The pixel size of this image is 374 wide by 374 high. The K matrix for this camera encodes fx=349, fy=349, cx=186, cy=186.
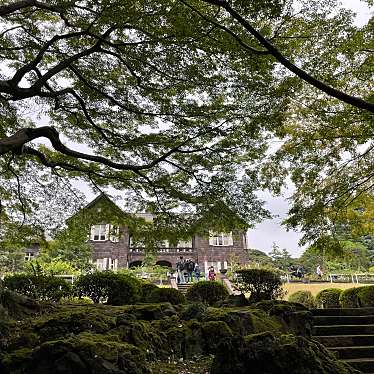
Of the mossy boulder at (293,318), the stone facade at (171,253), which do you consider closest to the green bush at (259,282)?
the mossy boulder at (293,318)

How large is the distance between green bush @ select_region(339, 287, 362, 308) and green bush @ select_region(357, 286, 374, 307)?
6.5 inches

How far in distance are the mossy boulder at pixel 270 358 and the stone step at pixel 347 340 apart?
3.23 meters

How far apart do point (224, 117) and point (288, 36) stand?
76.7 inches

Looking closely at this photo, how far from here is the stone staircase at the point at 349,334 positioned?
5874mm

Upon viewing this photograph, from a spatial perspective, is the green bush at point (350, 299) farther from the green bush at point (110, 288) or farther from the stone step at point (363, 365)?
the green bush at point (110, 288)

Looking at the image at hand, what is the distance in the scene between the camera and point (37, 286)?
893 cm

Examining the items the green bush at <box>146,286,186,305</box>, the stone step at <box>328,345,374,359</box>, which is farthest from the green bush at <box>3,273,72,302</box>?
the stone step at <box>328,345,374,359</box>

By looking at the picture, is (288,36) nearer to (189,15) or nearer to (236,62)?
(236,62)

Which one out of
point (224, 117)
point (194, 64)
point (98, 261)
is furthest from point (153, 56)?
point (98, 261)

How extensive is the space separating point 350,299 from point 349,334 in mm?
4075

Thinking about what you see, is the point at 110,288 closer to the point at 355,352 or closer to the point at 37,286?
the point at 37,286

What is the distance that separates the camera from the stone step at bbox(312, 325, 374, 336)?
6.96 metres

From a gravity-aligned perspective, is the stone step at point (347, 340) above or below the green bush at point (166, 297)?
below

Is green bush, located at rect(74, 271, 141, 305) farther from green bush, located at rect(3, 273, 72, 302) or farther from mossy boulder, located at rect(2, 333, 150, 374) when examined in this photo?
mossy boulder, located at rect(2, 333, 150, 374)
